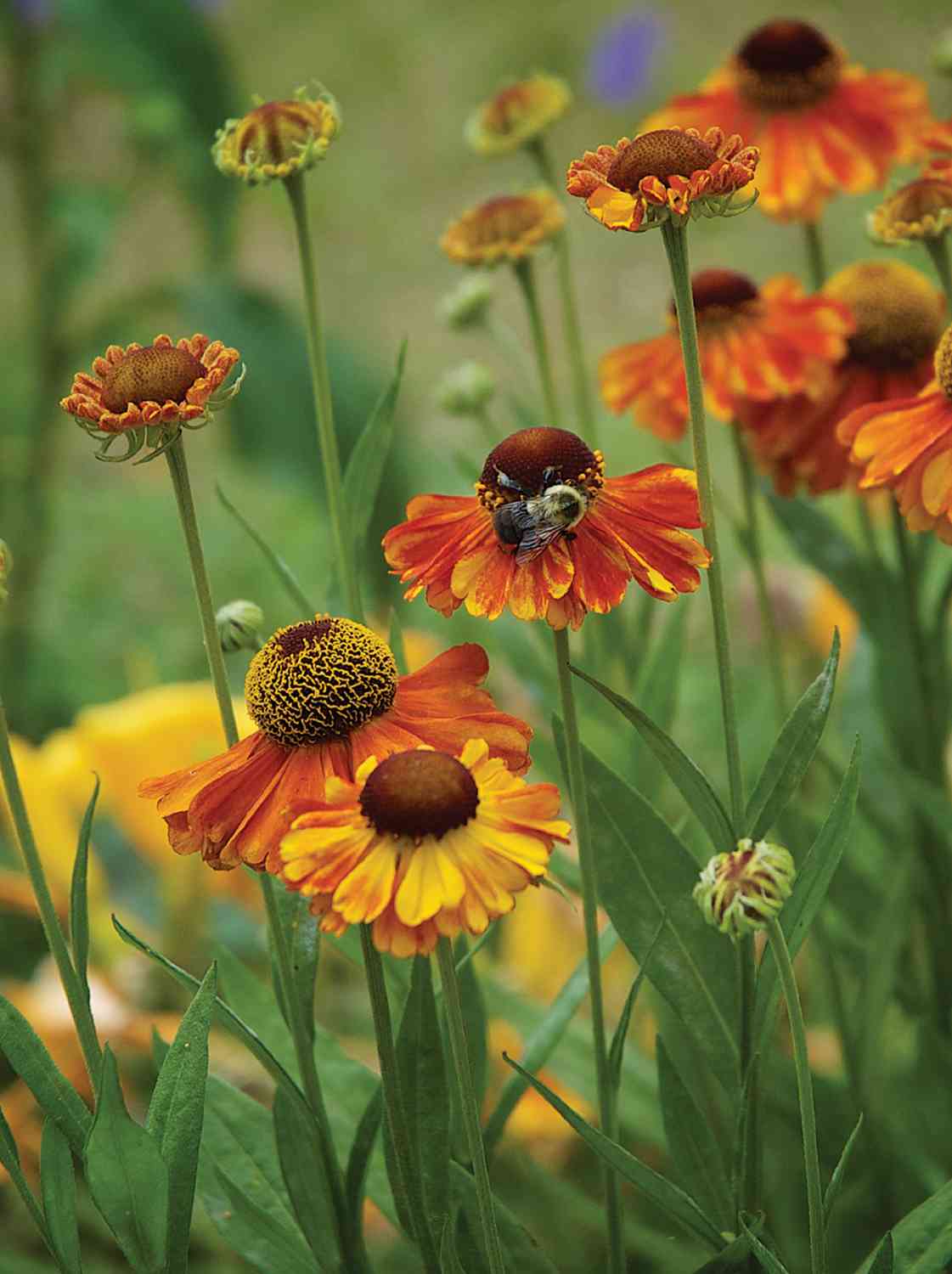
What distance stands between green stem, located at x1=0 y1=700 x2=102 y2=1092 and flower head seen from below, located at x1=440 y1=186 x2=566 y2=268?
0.94 ft

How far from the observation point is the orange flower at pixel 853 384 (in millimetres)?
628

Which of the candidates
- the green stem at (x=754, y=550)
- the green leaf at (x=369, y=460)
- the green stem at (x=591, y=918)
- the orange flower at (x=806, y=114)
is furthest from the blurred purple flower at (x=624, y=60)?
the green stem at (x=591, y=918)

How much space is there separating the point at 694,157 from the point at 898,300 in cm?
28

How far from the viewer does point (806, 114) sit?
69cm

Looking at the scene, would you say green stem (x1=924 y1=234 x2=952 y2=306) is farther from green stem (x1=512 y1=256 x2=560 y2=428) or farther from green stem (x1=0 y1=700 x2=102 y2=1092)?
green stem (x1=0 y1=700 x2=102 y2=1092)

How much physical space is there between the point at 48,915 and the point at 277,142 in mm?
Answer: 236

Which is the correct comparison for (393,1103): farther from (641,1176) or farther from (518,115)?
(518,115)

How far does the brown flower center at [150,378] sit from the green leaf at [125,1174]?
16 cm

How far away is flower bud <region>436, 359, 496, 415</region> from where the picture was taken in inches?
28.4

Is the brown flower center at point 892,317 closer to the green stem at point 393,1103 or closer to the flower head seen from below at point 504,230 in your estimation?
the flower head seen from below at point 504,230

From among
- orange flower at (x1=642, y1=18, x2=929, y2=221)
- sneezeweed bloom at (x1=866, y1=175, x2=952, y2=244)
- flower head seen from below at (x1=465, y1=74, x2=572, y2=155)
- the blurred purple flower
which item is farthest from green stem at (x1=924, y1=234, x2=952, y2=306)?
the blurred purple flower

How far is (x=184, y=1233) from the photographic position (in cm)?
43

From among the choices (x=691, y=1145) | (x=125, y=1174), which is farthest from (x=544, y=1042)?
(x=125, y=1174)

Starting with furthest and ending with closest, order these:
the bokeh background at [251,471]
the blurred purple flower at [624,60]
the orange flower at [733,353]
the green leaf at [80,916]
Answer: the blurred purple flower at [624,60], the bokeh background at [251,471], the orange flower at [733,353], the green leaf at [80,916]
